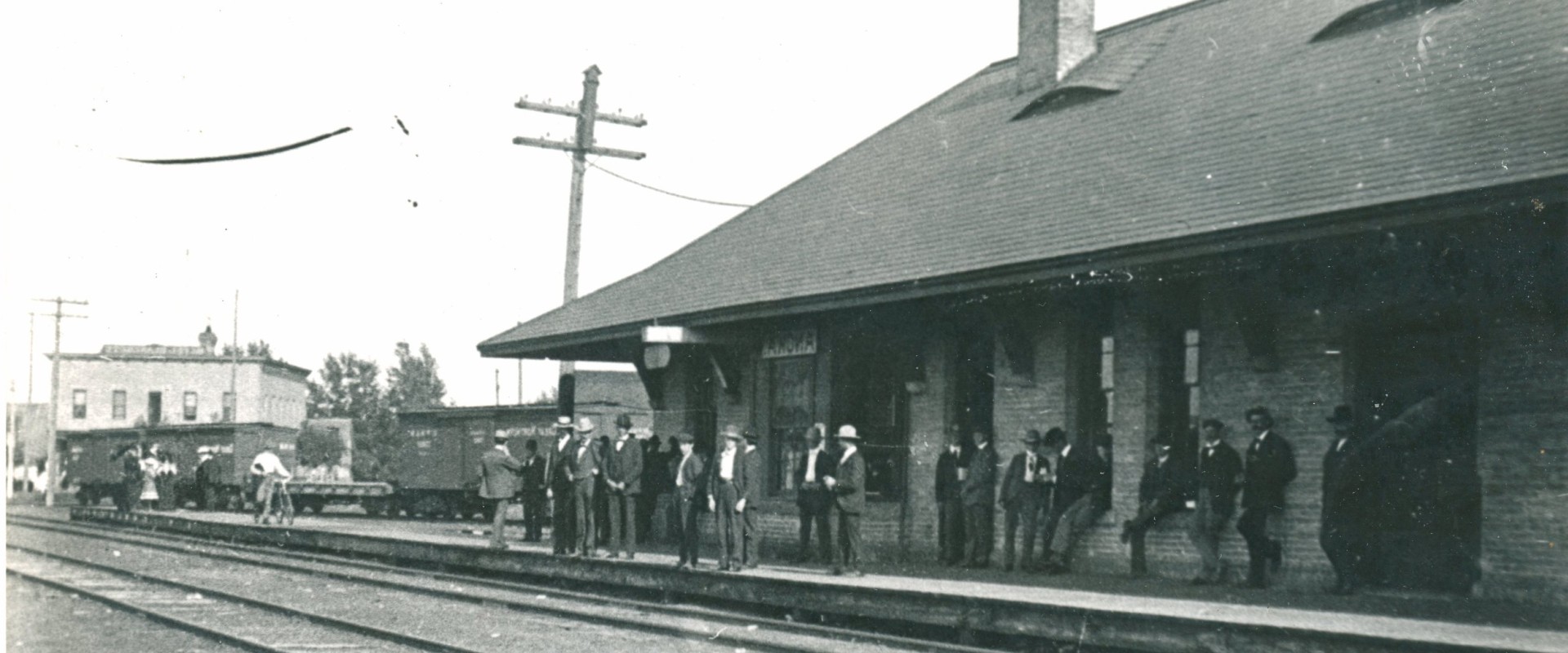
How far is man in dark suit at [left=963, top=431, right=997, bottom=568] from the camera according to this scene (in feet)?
51.3

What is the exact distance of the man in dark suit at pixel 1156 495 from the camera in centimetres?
1373

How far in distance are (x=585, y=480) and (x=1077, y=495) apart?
5839 millimetres

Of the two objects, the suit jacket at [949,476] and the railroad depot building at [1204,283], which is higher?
the railroad depot building at [1204,283]

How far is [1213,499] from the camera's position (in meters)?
13.1

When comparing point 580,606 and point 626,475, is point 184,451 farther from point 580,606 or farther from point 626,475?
point 580,606

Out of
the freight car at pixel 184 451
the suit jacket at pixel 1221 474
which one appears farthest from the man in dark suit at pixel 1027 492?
the freight car at pixel 184 451

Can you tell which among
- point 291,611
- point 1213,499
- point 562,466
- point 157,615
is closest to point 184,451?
point 562,466

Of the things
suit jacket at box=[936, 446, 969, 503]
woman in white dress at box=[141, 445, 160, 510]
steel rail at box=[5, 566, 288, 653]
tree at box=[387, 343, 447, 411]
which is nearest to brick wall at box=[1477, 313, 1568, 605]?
suit jacket at box=[936, 446, 969, 503]

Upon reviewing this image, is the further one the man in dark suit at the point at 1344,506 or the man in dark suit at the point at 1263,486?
the man in dark suit at the point at 1263,486

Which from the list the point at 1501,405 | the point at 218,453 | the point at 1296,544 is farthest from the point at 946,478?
the point at 218,453

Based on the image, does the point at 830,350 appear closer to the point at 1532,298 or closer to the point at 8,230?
the point at 1532,298

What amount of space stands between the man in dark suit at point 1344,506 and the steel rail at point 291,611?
620 centimetres

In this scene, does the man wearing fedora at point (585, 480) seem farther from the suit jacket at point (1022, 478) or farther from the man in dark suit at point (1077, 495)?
the man in dark suit at point (1077, 495)

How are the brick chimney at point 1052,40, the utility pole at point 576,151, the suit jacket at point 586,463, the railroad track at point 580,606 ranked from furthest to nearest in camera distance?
the utility pole at point 576,151 → the brick chimney at point 1052,40 → the suit jacket at point 586,463 → the railroad track at point 580,606
